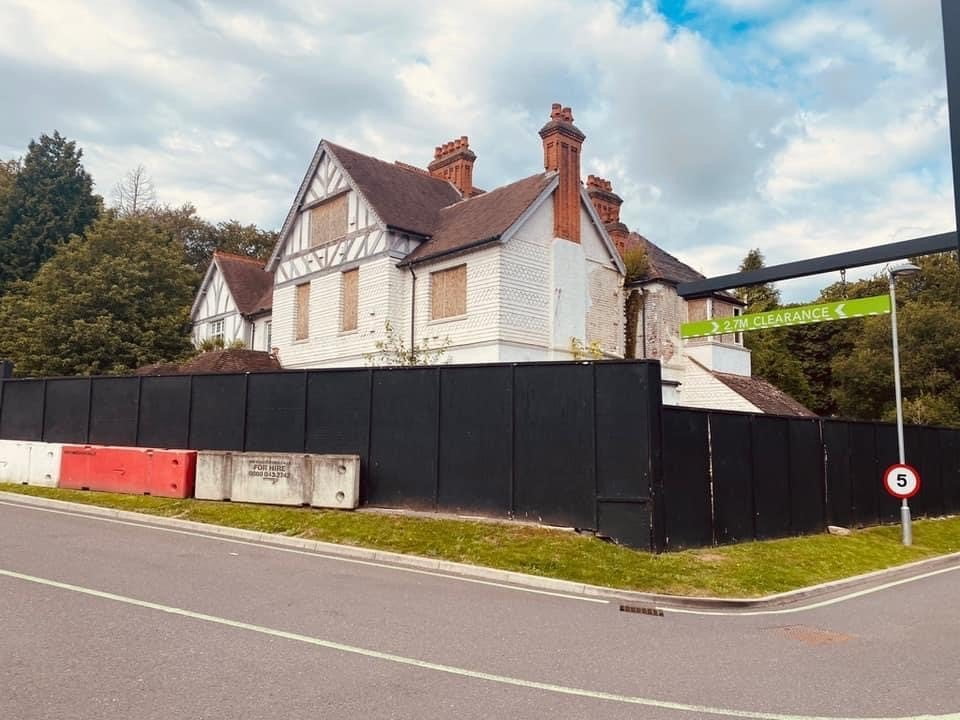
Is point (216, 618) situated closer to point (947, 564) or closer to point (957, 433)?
point (947, 564)

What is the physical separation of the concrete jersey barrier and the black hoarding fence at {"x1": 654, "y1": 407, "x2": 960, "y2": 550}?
620 centimetres

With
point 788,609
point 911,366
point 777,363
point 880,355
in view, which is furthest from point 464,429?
point 777,363

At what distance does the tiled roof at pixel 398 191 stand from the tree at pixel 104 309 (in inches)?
527

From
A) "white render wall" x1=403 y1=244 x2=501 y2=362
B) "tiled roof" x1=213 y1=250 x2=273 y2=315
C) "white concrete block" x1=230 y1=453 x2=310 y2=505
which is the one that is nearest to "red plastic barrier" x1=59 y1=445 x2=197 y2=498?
"white concrete block" x1=230 y1=453 x2=310 y2=505

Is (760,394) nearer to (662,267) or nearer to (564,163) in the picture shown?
(662,267)

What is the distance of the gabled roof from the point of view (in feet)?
93.8

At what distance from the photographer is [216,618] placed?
23.7ft

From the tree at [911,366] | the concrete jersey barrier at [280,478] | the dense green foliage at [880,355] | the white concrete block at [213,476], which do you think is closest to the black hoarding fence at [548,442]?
the concrete jersey barrier at [280,478]

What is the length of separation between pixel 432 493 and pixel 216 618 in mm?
7614

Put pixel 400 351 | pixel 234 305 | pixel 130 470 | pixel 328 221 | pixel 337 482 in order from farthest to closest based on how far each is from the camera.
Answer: pixel 234 305 < pixel 328 221 < pixel 400 351 < pixel 130 470 < pixel 337 482

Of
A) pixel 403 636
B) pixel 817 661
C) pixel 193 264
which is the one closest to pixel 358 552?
pixel 403 636

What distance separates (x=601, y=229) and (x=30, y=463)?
1819cm

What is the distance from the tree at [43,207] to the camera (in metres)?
44.1

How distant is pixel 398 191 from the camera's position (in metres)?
26.5
